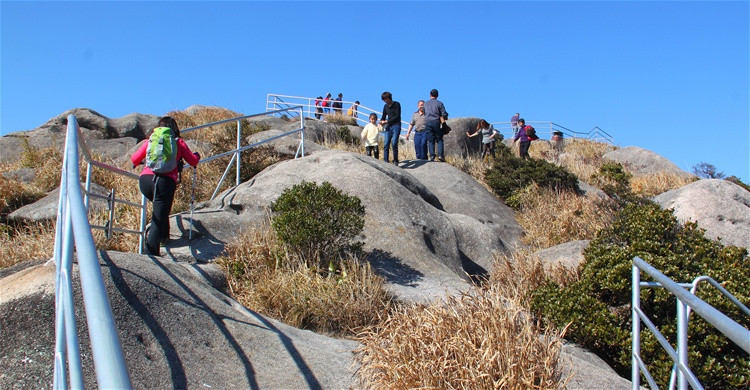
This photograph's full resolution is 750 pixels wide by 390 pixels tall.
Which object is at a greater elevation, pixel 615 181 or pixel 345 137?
pixel 345 137

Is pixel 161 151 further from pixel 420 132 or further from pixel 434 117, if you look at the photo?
pixel 420 132

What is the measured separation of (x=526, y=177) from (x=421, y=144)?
2.64 meters

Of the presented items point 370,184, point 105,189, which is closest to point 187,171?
point 105,189

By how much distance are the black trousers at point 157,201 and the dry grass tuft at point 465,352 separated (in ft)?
11.5

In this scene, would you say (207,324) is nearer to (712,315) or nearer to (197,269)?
(197,269)

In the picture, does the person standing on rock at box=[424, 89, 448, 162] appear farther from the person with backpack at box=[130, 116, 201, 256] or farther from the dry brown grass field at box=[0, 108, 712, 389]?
the person with backpack at box=[130, 116, 201, 256]

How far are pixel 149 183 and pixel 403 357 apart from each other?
4.08 metres

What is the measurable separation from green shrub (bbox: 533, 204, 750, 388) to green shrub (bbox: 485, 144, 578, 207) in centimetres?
644

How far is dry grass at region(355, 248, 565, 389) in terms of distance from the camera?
169 inches

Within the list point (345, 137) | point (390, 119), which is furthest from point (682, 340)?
point (345, 137)

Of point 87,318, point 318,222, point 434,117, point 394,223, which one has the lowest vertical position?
point 87,318

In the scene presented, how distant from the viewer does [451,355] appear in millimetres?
4449

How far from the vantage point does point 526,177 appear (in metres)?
15.1

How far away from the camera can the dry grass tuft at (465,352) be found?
4297 millimetres
